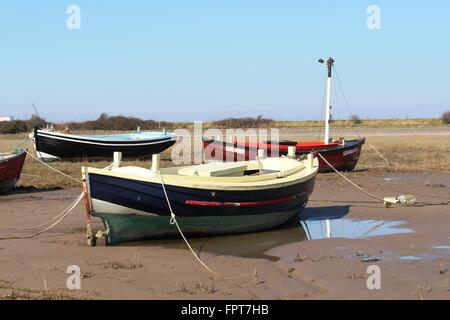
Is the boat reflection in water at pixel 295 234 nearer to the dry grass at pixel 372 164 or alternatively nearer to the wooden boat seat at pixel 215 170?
the wooden boat seat at pixel 215 170

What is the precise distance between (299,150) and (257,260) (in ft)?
40.4

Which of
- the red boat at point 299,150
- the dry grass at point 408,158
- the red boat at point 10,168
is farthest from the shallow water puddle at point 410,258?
the dry grass at point 408,158

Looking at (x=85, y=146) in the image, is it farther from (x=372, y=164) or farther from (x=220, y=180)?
(x=220, y=180)

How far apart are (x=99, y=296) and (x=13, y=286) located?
1.19 metres

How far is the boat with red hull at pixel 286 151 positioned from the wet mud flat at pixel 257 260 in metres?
6.77

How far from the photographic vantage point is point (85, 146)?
1054 inches

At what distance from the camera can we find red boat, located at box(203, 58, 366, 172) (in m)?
20.8

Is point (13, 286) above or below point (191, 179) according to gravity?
below

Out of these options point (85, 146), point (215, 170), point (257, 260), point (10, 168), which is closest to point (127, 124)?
point (85, 146)

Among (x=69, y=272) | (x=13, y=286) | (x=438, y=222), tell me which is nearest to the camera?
(x=13, y=286)

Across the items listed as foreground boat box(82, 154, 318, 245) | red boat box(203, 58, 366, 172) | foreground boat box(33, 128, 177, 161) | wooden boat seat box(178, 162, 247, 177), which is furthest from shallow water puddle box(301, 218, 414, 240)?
foreground boat box(33, 128, 177, 161)

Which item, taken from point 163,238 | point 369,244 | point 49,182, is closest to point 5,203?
point 49,182
